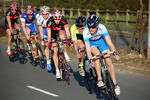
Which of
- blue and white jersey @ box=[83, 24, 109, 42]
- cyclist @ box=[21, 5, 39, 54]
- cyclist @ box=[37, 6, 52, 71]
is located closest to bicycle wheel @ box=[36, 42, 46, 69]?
cyclist @ box=[37, 6, 52, 71]

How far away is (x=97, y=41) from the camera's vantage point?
823cm

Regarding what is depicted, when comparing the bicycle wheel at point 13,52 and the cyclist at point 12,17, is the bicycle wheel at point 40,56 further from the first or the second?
the cyclist at point 12,17

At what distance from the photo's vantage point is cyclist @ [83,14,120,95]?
24.9 feet

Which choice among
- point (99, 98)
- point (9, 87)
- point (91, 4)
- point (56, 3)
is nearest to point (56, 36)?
point (9, 87)

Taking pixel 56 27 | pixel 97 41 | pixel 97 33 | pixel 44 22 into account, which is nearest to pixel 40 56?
pixel 44 22

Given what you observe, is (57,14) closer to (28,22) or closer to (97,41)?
(97,41)

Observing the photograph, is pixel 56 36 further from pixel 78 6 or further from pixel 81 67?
pixel 78 6

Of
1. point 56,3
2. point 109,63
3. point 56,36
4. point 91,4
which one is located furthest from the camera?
point 56,3

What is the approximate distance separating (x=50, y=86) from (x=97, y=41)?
7.81 feet

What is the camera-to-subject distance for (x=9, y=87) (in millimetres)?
9781

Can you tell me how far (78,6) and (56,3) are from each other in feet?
14.4

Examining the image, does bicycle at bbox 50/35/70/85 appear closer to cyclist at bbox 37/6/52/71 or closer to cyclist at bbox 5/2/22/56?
cyclist at bbox 37/6/52/71

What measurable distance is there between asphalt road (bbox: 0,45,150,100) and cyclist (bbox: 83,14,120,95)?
1.03 meters

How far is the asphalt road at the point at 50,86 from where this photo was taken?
28.3 ft
